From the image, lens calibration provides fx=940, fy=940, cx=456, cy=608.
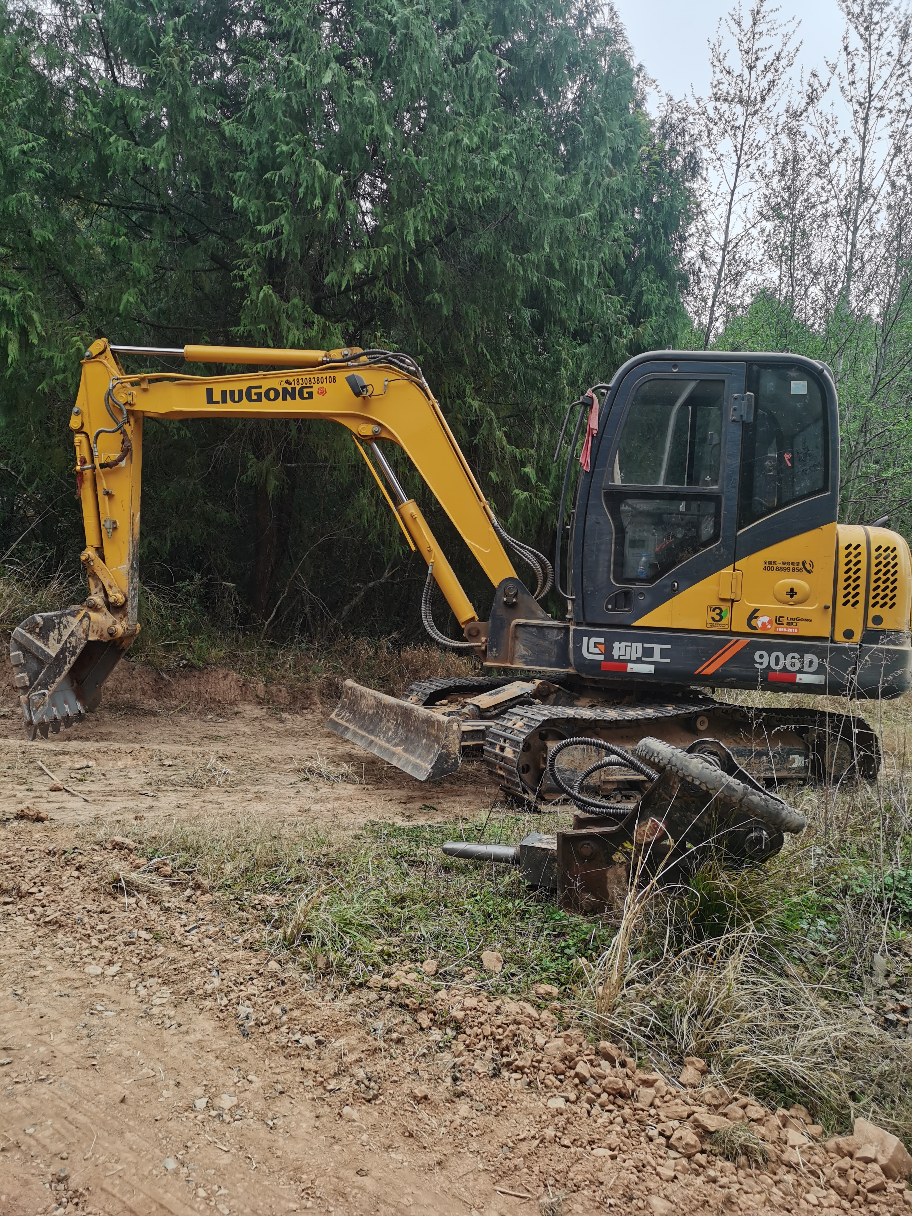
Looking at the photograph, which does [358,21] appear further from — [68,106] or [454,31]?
[68,106]

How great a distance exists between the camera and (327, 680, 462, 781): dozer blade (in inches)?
235

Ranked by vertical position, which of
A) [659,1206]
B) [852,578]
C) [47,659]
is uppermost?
[852,578]

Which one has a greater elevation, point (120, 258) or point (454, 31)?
point (454, 31)

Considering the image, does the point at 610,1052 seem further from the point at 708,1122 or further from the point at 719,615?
the point at 719,615

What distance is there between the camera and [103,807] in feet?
17.2

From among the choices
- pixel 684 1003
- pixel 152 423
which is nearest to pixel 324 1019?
pixel 684 1003

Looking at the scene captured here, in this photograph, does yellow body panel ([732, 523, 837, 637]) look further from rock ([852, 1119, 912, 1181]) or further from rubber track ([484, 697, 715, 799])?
rock ([852, 1119, 912, 1181])

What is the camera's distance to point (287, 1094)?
2639mm

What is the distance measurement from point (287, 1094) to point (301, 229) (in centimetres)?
795

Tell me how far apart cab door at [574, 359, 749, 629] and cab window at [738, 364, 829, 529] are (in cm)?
10

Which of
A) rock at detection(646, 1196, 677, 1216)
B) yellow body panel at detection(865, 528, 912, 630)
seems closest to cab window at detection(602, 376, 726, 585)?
yellow body panel at detection(865, 528, 912, 630)

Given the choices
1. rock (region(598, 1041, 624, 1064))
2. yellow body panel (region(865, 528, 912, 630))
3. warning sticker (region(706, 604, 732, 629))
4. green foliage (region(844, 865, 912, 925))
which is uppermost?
yellow body panel (region(865, 528, 912, 630))

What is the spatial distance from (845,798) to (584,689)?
2206 millimetres

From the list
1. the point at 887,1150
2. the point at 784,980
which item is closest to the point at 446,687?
the point at 784,980
